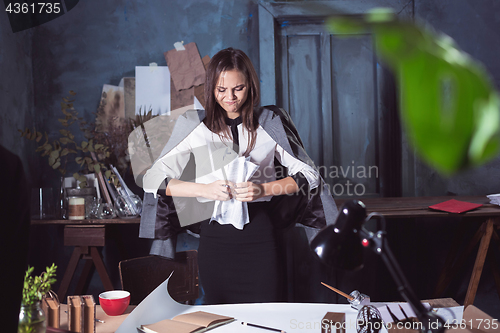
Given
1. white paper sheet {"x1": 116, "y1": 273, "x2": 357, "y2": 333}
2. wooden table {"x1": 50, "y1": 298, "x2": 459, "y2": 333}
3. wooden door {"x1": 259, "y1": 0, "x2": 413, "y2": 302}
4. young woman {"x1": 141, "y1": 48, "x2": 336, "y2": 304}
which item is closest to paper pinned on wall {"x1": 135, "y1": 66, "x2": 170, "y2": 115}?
wooden door {"x1": 259, "y1": 0, "x2": 413, "y2": 302}

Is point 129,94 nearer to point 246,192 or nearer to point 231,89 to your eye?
point 231,89

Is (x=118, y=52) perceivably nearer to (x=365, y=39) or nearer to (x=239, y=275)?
(x=365, y=39)

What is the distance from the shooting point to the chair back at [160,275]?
1.70m

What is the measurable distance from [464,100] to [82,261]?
325 cm

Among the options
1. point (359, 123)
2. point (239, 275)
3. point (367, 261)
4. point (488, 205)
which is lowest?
point (367, 261)

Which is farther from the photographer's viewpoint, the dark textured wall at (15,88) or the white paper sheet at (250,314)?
the dark textured wall at (15,88)

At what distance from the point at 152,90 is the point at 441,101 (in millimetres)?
3008

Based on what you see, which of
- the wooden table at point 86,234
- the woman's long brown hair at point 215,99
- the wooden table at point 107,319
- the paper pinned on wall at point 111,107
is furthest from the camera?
the paper pinned on wall at point 111,107

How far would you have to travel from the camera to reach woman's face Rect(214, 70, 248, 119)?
5.82ft

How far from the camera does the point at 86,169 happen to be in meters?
2.74

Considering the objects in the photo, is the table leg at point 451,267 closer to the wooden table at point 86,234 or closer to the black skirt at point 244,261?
the black skirt at point 244,261

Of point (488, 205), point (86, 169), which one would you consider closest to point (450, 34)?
point (488, 205)

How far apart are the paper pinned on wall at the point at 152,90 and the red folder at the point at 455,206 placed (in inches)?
77.7

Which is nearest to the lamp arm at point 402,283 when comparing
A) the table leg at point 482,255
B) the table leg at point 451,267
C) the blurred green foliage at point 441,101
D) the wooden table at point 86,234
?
the blurred green foliage at point 441,101
